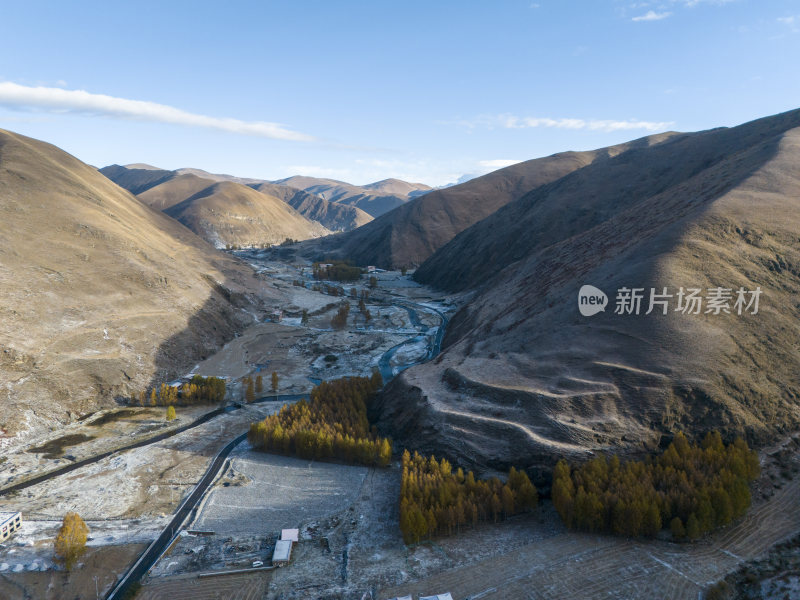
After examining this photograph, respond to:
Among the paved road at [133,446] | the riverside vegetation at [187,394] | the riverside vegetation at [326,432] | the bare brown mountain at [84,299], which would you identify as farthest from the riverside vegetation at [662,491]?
the bare brown mountain at [84,299]

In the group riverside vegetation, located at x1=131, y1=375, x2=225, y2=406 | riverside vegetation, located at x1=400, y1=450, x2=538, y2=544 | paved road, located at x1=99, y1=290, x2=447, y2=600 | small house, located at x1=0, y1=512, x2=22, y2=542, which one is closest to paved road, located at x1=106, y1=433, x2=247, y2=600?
paved road, located at x1=99, y1=290, x2=447, y2=600

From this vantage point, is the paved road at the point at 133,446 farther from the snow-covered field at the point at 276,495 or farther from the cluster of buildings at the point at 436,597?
the cluster of buildings at the point at 436,597

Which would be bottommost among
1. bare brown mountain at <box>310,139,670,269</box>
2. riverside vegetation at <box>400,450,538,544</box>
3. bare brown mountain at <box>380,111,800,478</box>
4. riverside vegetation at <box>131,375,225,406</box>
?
riverside vegetation at <box>400,450,538,544</box>

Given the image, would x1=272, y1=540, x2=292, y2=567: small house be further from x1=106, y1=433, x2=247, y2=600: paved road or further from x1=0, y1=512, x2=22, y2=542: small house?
x1=0, y1=512, x2=22, y2=542: small house

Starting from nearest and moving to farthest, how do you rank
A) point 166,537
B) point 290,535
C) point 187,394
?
1. point 290,535
2. point 166,537
3. point 187,394

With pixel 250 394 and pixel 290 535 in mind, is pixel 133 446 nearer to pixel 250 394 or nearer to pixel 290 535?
pixel 250 394

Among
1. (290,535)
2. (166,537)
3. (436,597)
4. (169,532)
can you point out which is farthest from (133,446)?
(436,597)
